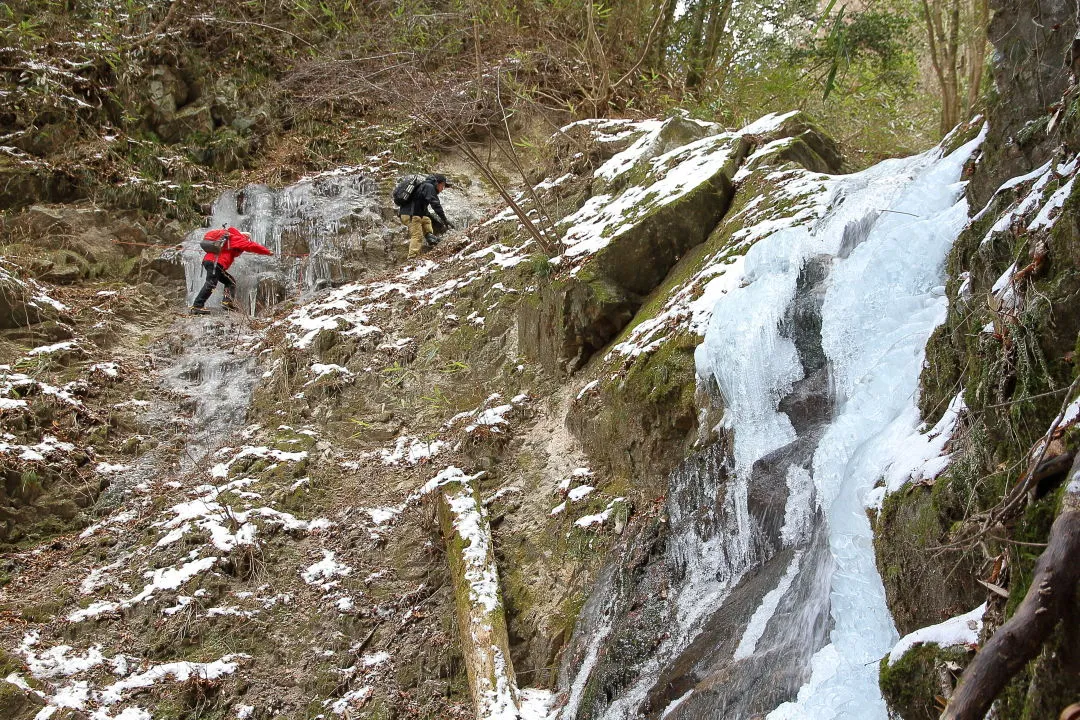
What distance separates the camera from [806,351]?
4305mm

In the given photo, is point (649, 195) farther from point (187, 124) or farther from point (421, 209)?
point (187, 124)

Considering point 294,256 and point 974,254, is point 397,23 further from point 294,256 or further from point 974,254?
point 974,254

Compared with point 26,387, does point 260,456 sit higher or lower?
lower

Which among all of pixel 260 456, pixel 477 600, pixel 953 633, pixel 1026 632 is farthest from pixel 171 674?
pixel 1026 632

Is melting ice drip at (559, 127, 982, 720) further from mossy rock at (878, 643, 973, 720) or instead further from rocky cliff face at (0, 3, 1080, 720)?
mossy rock at (878, 643, 973, 720)

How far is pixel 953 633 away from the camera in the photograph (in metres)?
2.28

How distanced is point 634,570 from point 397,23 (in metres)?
10.2

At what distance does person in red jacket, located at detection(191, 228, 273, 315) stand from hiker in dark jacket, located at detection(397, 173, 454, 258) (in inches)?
73.7

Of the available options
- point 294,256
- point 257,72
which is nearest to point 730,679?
point 294,256

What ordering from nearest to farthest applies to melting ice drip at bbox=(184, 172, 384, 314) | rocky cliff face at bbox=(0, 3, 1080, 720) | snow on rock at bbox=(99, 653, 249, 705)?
rocky cliff face at bbox=(0, 3, 1080, 720) → snow on rock at bbox=(99, 653, 249, 705) → melting ice drip at bbox=(184, 172, 384, 314)

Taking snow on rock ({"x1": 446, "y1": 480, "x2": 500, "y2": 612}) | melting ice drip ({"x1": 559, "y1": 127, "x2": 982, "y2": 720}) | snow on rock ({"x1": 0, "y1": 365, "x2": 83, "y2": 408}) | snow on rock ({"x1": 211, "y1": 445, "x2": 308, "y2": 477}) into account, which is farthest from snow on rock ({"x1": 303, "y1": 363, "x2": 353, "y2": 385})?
melting ice drip ({"x1": 559, "y1": 127, "x2": 982, "y2": 720})

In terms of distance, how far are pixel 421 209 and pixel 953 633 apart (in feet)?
28.7

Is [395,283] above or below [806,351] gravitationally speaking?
above

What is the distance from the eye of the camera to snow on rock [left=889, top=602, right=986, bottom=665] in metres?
2.21
